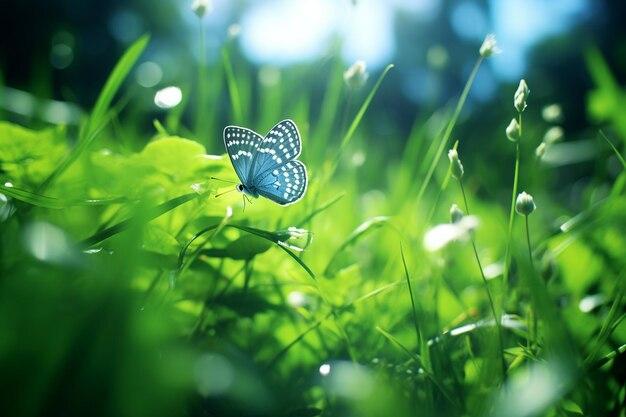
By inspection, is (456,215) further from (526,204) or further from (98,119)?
(98,119)

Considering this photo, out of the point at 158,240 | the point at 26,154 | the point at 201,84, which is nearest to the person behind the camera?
the point at 158,240

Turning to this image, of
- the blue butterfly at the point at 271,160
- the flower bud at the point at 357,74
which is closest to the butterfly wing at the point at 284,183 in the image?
the blue butterfly at the point at 271,160

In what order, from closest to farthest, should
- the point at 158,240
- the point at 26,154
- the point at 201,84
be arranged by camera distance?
the point at 158,240, the point at 26,154, the point at 201,84

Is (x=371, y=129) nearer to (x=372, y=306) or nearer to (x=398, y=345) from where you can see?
(x=372, y=306)

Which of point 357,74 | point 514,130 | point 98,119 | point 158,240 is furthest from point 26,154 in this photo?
point 514,130

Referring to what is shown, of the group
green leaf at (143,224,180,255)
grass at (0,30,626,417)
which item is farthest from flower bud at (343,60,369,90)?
green leaf at (143,224,180,255)

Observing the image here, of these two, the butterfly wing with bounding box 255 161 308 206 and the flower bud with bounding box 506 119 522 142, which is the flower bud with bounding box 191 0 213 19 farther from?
the flower bud with bounding box 506 119 522 142

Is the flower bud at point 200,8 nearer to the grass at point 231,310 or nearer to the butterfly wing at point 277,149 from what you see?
the grass at point 231,310
